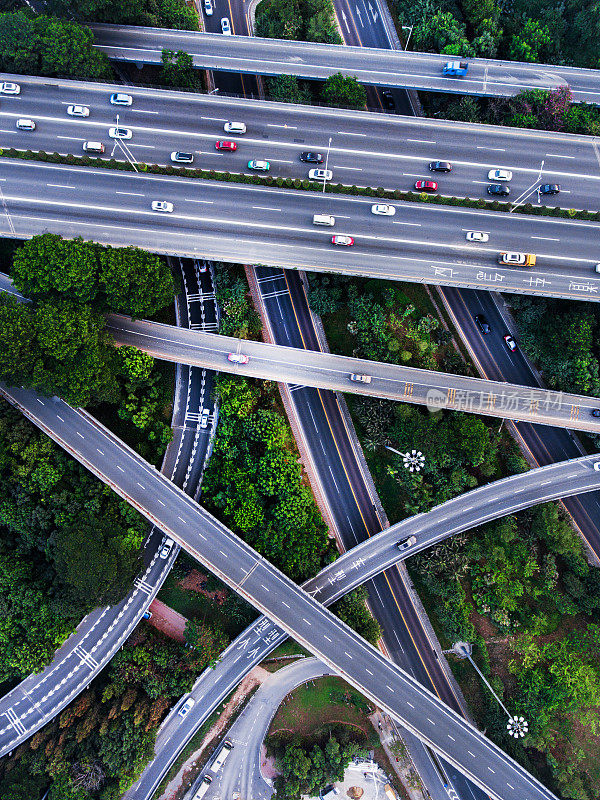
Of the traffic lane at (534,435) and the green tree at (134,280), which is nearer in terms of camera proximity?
the green tree at (134,280)

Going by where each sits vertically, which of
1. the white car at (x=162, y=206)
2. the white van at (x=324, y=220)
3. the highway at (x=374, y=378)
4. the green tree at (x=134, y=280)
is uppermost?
the white car at (x=162, y=206)

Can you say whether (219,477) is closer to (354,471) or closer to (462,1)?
(354,471)

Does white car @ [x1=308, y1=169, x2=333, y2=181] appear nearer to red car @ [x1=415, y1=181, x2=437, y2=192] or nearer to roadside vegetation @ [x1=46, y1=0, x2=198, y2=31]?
red car @ [x1=415, y1=181, x2=437, y2=192]

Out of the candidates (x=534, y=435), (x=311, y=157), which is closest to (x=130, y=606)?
(x=534, y=435)

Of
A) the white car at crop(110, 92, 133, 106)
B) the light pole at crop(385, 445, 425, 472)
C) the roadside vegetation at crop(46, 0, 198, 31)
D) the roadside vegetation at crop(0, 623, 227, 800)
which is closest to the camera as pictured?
the roadside vegetation at crop(0, 623, 227, 800)

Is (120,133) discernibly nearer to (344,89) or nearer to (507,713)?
(344,89)

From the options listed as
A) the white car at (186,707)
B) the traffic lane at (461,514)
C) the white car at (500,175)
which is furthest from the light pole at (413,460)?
the white car at (186,707)

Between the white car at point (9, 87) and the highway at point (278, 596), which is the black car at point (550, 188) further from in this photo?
the white car at point (9, 87)

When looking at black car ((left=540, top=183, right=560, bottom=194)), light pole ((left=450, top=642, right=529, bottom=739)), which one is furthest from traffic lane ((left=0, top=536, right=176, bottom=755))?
black car ((left=540, top=183, right=560, bottom=194))
